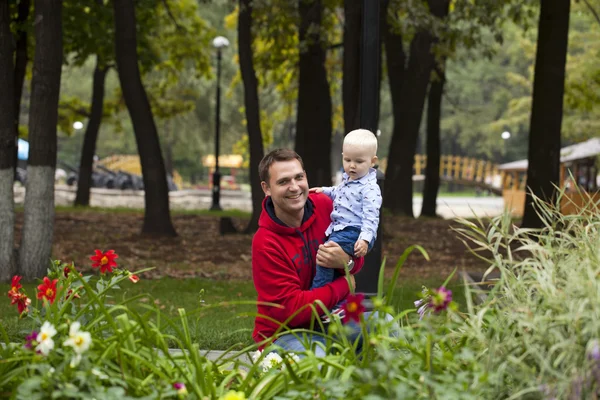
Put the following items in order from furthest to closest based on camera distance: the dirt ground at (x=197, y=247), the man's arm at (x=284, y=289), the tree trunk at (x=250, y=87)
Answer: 1. the tree trunk at (x=250, y=87)
2. the dirt ground at (x=197, y=247)
3. the man's arm at (x=284, y=289)

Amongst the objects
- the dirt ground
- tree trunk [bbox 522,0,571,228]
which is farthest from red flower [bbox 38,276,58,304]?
tree trunk [bbox 522,0,571,228]

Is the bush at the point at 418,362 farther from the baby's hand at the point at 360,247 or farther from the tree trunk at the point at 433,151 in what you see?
the tree trunk at the point at 433,151

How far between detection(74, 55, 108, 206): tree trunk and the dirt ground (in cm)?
564

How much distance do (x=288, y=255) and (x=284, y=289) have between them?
212 mm

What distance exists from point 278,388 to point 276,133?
58.8 m

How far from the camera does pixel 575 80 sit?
83.7 feet

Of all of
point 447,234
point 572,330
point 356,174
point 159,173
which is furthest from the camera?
point 447,234

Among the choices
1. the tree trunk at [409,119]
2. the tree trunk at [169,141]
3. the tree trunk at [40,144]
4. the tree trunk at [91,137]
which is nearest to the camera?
the tree trunk at [40,144]

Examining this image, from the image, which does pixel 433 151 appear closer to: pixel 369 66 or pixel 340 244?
pixel 369 66

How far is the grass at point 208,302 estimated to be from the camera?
7.50 meters

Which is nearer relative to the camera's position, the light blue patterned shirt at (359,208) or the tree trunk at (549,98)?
the light blue patterned shirt at (359,208)

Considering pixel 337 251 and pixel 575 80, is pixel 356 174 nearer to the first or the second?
pixel 337 251

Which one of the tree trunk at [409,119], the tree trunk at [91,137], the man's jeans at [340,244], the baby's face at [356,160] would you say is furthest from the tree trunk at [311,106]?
the man's jeans at [340,244]

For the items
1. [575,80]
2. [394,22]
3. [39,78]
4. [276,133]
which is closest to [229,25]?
[575,80]
